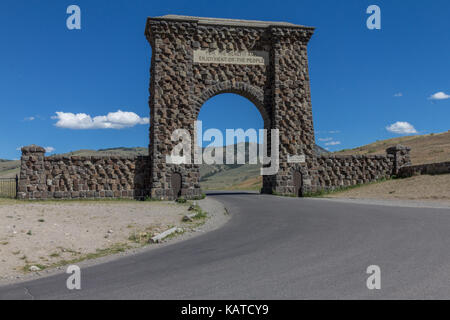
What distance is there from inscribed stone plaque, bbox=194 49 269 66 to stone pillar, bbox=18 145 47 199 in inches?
428

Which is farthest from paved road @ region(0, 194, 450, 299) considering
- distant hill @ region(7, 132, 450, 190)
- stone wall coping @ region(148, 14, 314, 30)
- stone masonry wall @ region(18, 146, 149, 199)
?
distant hill @ region(7, 132, 450, 190)

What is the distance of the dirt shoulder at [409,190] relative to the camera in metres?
19.9

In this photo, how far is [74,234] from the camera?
1017 centimetres

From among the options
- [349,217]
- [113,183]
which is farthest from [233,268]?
[113,183]

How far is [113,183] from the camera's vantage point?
75.6 feet

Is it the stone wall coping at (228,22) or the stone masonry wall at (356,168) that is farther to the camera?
the stone masonry wall at (356,168)

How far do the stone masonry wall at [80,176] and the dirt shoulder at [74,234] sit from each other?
822cm

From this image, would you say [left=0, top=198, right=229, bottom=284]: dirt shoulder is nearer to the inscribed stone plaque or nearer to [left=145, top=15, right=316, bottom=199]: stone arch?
[left=145, top=15, right=316, bottom=199]: stone arch

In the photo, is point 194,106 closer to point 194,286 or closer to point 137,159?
point 137,159

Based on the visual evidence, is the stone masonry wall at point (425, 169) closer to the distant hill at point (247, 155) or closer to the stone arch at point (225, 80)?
the distant hill at point (247, 155)

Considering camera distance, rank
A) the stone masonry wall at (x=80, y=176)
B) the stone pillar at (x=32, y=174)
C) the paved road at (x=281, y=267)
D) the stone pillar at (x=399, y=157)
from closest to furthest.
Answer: the paved road at (x=281, y=267)
the stone pillar at (x=32, y=174)
the stone masonry wall at (x=80, y=176)
the stone pillar at (x=399, y=157)

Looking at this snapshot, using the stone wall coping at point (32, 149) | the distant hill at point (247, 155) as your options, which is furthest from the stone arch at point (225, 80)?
the stone wall coping at point (32, 149)
